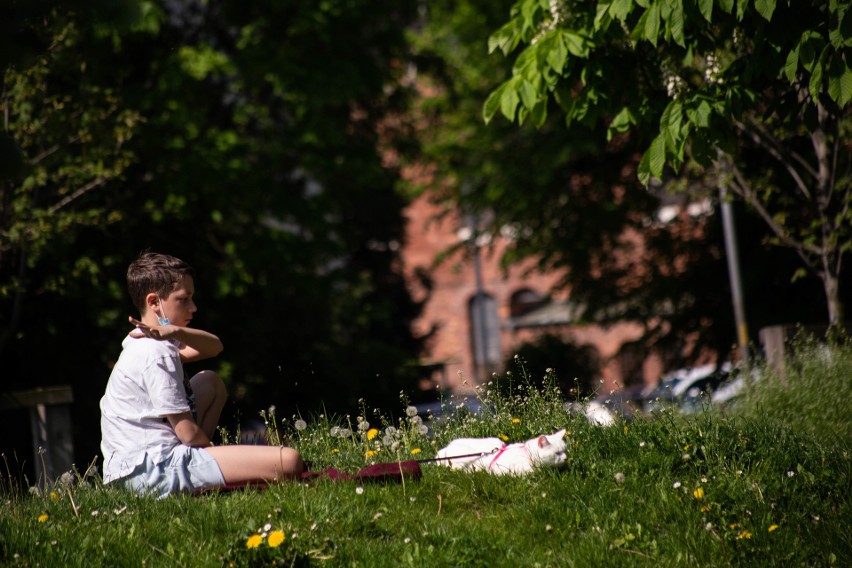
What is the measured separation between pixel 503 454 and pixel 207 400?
59.8 inches

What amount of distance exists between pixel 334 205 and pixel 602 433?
15864 mm

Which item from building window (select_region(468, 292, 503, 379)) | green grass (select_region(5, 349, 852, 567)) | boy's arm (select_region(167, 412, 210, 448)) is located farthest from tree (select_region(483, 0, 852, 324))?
building window (select_region(468, 292, 503, 379))

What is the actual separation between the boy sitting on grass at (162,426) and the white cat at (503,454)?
789mm

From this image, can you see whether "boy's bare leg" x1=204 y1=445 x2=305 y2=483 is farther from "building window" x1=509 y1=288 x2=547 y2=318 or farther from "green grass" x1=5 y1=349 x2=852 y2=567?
"building window" x1=509 y1=288 x2=547 y2=318

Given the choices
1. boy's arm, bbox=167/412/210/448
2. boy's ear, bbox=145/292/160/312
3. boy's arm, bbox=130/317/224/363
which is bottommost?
boy's arm, bbox=167/412/210/448

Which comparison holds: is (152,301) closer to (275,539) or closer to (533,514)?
(275,539)

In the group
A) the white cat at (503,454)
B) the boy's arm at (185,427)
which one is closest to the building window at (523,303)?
the white cat at (503,454)

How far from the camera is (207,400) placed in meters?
5.61

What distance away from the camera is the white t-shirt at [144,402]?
16.7ft

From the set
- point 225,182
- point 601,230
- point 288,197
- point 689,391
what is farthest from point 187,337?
point 288,197

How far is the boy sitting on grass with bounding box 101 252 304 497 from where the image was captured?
5133 mm

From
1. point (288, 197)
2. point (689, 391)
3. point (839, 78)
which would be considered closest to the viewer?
point (839, 78)

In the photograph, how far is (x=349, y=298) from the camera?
25.8 m

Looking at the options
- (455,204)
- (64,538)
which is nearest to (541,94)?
(64,538)
